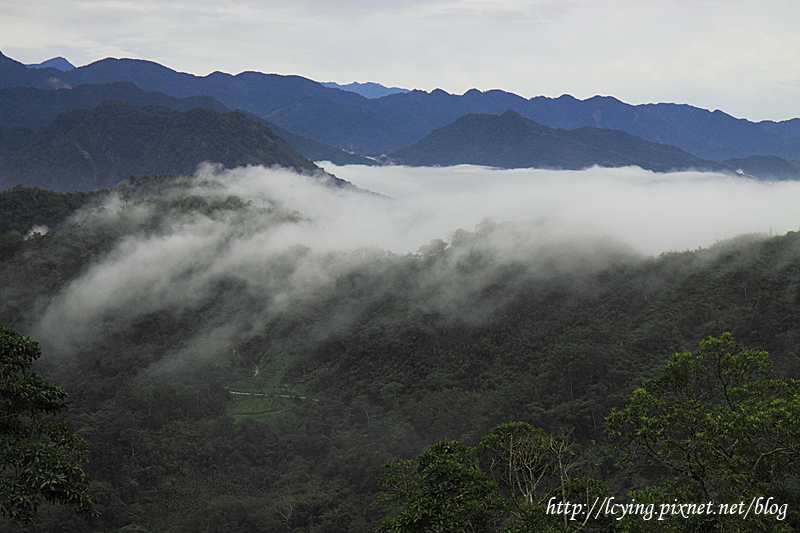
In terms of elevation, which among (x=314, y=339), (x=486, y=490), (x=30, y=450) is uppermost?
(x=30, y=450)

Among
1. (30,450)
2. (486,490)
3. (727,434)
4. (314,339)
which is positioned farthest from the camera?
(314,339)

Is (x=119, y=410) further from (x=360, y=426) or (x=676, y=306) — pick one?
(x=676, y=306)

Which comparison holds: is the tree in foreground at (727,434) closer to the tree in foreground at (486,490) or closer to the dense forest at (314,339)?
the tree in foreground at (486,490)

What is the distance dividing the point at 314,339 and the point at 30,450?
252ft

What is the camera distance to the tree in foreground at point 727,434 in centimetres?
Answer: 1248

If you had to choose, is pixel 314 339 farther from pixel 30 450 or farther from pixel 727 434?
pixel 727 434

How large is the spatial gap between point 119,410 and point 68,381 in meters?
18.4

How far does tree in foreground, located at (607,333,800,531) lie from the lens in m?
12.5

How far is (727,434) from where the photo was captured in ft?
41.7

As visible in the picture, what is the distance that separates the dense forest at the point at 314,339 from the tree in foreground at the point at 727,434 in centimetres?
1868

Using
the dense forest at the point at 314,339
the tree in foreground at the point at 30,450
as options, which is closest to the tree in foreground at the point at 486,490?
the tree in foreground at the point at 30,450

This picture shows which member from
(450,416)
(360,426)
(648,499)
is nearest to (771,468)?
(648,499)

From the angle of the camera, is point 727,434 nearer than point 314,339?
Yes

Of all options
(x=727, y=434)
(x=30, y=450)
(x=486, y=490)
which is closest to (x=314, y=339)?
(x=486, y=490)
